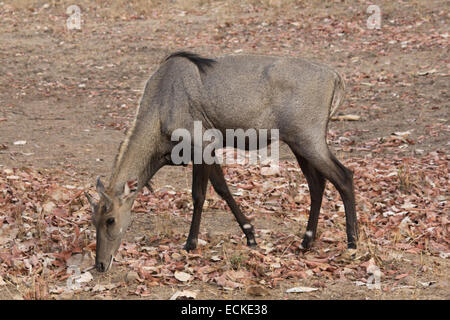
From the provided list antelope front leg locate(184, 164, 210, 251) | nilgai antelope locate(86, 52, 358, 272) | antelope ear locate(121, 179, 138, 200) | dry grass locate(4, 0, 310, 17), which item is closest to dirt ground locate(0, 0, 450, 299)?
dry grass locate(4, 0, 310, 17)

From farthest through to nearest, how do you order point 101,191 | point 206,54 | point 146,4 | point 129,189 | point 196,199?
point 146,4
point 206,54
point 196,199
point 129,189
point 101,191

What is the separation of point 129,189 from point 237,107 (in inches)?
54.1

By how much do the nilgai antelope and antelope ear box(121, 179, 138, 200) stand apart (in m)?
0.02

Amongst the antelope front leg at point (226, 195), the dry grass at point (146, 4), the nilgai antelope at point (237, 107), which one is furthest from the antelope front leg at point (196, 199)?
Answer: the dry grass at point (146, 4)

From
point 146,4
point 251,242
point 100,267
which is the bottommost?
point 251,242

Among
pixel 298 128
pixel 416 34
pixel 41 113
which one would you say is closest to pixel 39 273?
pixel 298 128

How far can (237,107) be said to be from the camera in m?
6.63

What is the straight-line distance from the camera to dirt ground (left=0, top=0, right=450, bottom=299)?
23.8ft

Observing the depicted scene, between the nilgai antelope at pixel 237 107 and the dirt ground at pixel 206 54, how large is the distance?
101 centimetres

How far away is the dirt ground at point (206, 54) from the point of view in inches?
286

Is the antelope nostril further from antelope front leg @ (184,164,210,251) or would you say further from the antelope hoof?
the antelope hoof

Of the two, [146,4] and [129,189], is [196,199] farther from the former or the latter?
[146,4]

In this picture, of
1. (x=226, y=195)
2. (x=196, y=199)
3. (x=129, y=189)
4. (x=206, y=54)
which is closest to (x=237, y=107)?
(x=226, y=195)
